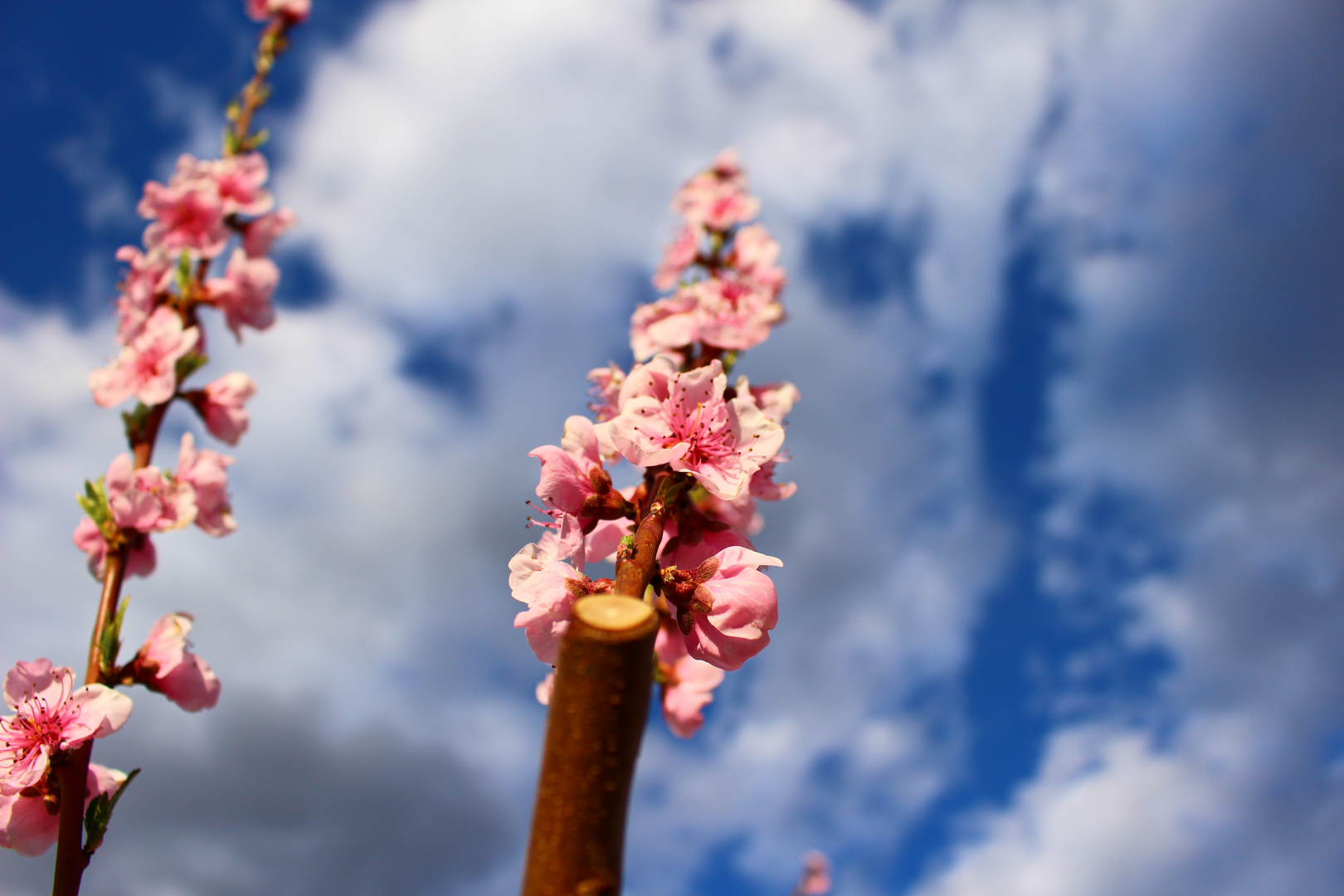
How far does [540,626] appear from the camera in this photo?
6.32ft

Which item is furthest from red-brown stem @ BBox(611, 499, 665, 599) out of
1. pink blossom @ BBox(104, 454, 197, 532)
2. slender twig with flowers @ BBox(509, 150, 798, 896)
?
pink blossom @ BBox(104, 454, 197, 532)

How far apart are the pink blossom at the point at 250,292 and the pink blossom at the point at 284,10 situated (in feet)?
Answer: 7.16

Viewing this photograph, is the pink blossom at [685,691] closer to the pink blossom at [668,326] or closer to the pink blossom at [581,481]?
→ the pink blossom at [668,326]

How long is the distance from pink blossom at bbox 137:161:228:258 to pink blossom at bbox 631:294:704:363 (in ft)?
9.29

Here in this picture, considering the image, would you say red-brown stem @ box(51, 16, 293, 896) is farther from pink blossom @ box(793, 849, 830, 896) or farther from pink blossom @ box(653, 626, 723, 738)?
pink blossom @ box(793, 849, 830, 896)

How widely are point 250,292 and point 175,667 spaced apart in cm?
236

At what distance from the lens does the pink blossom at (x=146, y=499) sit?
3551 mm

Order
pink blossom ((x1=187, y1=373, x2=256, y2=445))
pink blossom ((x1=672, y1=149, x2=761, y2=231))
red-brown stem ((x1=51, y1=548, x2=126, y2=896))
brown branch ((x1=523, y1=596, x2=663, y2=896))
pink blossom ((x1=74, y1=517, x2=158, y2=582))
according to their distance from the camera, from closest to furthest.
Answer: brown branch ((x1=523, y1=596, x2=663, y2=896))
red-brown stem ((x1=51, y1=548, x2=126, y2=896))
pink blossom ((x1=74, y1=517, x2=158, y2=582))
pink blossom ((x1=187, y1=373, x2=256, y2=445))
pink blossom ((x1=672, y1=149, x2=761, y2=231))

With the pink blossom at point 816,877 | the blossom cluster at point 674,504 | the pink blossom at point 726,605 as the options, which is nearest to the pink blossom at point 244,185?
the blossom cluster at point 674,504

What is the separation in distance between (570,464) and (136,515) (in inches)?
104

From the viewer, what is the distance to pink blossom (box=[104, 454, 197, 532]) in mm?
3551

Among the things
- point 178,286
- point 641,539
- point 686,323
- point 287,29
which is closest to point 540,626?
point 641,539

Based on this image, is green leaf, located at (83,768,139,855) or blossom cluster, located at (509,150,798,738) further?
green leaf, located at (83,768,139,855)

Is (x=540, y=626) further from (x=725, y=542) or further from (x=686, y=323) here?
(x=686, y=323)
